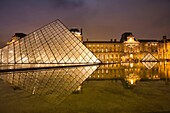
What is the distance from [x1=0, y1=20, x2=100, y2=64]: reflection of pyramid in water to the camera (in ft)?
79.3

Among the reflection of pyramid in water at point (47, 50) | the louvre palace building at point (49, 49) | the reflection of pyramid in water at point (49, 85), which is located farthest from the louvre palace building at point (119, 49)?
the reflection of pyramid in water at point (49, 85)

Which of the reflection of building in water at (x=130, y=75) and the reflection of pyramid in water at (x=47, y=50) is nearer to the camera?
the reflection of building in water at (x=130, y=75)

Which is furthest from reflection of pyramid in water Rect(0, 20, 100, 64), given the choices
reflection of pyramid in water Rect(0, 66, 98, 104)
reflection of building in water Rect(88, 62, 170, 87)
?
reflection of pyramid in water Rect(0, 66, 98, 104)

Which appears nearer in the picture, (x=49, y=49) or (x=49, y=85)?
(x=49, y=85)

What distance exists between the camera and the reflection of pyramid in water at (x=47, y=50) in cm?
2416

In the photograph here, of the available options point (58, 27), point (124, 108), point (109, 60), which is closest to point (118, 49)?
point (109, 60)

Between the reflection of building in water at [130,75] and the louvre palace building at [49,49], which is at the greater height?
the louvre palace building at [49,49]

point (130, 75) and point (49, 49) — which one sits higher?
point (49, 49)

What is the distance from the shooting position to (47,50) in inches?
978

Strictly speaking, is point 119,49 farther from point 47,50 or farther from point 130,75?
point 130,75

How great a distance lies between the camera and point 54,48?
25.3 m

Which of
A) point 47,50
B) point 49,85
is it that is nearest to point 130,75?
point 49,85

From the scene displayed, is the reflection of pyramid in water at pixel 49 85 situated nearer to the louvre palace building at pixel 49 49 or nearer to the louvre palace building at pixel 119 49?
the louvre palace building at pixel 49 49

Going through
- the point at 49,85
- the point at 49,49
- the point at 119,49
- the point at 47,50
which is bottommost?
the point at 49,85
